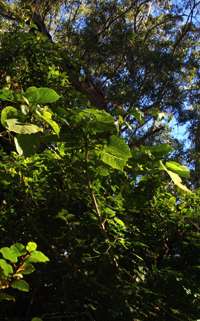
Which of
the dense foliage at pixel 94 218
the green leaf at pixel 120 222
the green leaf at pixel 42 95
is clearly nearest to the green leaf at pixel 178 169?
the dense foliage at pixel 94 218

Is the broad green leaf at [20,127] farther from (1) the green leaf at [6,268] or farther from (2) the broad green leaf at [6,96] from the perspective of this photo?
(1) the green leaf at [6,268]

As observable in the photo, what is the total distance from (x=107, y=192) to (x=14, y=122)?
136 cm

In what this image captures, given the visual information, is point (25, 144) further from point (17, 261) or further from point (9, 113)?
point (17, 261)

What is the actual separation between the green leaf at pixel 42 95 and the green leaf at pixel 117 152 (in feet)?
1.03

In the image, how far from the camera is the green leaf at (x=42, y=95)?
55.9 inches

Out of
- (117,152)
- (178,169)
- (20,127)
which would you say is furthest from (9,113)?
(178,169)

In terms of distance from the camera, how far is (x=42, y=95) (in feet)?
4.74

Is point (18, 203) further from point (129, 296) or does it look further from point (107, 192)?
point (129, 296)

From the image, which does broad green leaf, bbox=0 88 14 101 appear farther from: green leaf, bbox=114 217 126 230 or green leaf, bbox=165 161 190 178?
green leaf, bbox=114 217 126 230

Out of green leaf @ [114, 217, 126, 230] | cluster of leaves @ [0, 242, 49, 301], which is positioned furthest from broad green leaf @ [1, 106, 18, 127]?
green leaf @ [114, 217, 126, 230]

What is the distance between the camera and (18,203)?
2846mm

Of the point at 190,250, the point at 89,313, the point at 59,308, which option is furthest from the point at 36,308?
the point at 190,250

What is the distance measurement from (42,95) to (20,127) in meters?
0.11

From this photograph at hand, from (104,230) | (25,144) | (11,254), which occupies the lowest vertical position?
(104,230)
